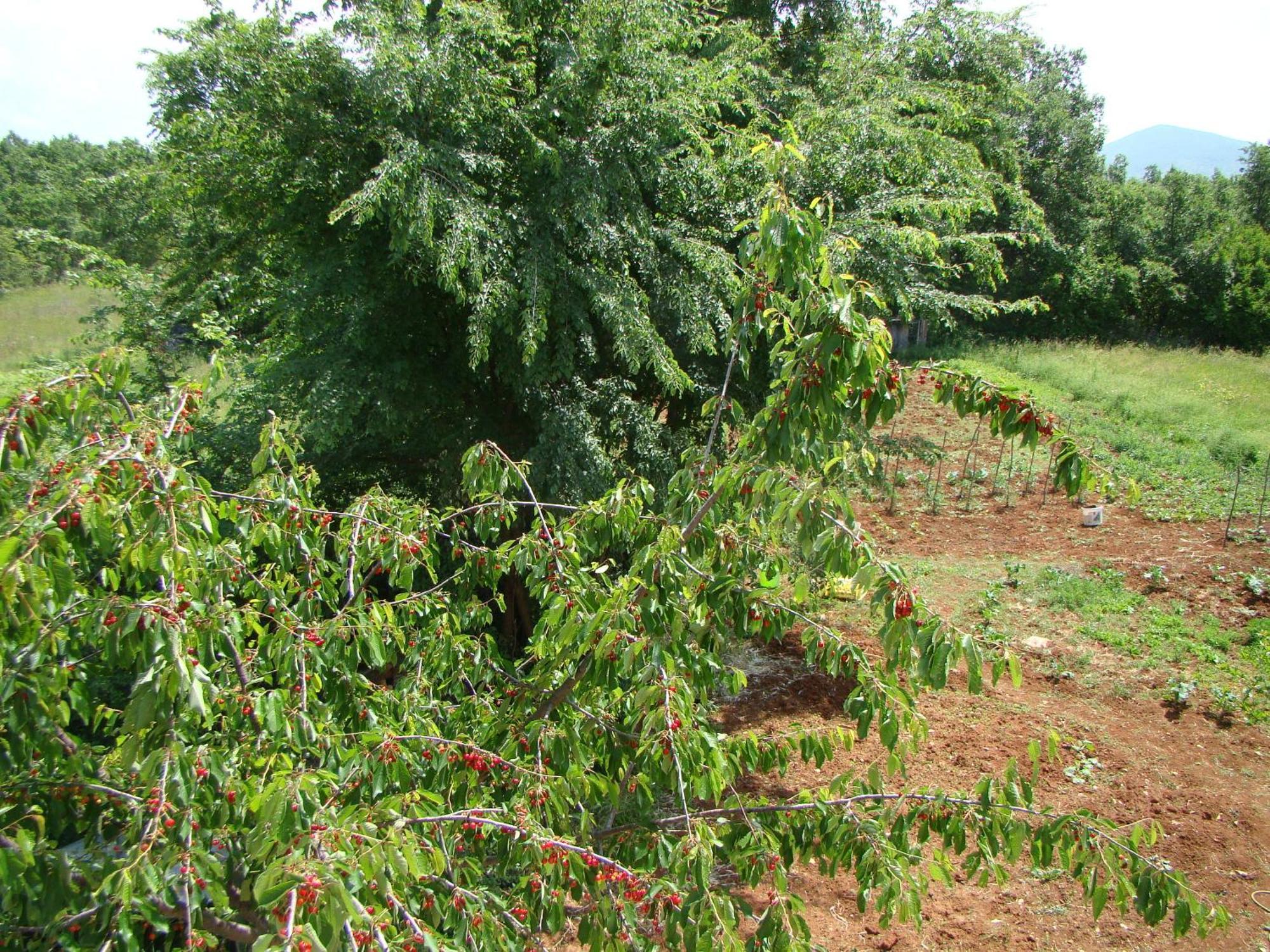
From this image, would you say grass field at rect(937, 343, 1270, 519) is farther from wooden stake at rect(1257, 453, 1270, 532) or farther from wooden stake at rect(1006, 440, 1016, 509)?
wooden stake at rect(1006, 440, 1016, 509)

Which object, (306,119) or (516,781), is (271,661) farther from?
(306,119)

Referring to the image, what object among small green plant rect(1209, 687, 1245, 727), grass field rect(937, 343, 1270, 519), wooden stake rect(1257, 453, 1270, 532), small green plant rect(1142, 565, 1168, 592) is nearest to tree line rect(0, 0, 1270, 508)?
grass field rect(937, 343, 1270, 519)

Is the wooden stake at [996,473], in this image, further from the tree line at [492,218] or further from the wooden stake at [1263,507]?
the tree line at [492,218]

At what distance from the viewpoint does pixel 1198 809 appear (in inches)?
192

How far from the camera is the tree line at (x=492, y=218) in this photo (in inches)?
192

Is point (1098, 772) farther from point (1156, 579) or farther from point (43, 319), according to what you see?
point (43, 319)

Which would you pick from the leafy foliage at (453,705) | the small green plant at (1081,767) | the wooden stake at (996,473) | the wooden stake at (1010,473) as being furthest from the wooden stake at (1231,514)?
the leafy foliage at (453,705)

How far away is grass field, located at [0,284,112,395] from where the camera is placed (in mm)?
13688

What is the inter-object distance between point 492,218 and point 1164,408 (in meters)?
11.8

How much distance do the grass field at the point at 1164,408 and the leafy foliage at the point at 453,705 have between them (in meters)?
4.73

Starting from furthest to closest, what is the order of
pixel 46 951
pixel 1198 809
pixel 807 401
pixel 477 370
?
pixel 477 370 → pixel 1198 809 → pixel 807 401 → pixel 46 951

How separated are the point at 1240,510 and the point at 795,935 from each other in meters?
9.04

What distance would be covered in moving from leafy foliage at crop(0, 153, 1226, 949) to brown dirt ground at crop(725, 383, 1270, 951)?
62.0 inches

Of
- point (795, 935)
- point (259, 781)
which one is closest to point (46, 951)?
point (259, 781)
